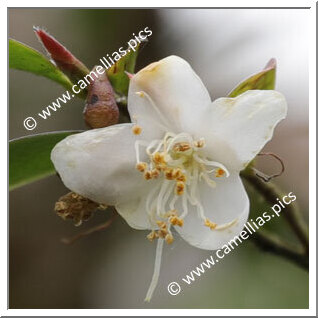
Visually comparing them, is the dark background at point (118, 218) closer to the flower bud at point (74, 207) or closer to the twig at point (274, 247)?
the twig at point (274, 247)

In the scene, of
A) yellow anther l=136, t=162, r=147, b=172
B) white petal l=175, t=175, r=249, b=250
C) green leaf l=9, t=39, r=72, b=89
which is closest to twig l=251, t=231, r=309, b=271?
white petal l=175, t=175, r=249, b=250

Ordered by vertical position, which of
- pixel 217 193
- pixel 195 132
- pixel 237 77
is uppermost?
pixel 195 132

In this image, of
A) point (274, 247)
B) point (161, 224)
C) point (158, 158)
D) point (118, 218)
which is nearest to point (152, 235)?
point (161, 224)

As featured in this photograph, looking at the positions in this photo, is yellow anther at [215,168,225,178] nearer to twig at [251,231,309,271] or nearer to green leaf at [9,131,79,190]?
green leaf at [9,131,79,190]

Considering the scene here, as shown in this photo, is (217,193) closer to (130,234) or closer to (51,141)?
(51,141)

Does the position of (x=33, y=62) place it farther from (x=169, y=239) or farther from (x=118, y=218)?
(x=118, y=218)

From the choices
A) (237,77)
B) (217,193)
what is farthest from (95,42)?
(217,193)

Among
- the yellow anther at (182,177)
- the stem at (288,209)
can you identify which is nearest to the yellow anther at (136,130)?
the yellow anther at (182,177)
